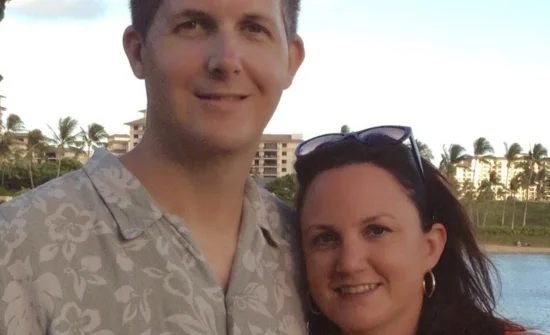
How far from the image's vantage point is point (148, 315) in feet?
7.68

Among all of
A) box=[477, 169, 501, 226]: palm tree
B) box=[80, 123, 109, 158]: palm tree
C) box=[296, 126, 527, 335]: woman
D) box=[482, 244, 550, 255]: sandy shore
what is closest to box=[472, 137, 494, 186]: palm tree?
box=[477, 169, 501, 226]: palm tree

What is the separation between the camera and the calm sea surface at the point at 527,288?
21.3 meters

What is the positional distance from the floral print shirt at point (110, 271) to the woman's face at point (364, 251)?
337 mm

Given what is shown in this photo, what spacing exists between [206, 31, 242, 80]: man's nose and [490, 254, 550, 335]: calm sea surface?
11.1 meters

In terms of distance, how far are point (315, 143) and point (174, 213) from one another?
97 centimetres

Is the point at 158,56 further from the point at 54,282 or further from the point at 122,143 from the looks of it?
the point at 122,143

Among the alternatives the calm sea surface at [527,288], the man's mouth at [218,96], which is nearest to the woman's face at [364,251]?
the man's mouth at [218,96]

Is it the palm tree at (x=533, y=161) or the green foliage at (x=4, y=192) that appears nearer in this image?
the green foliage at (x=4, y=192)

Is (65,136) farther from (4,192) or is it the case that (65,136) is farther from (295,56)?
(295,56)

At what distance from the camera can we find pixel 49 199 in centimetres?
241

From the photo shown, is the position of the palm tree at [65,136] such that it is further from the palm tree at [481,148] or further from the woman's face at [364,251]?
the woman's face at [364,251]

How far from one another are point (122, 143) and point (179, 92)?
123 m

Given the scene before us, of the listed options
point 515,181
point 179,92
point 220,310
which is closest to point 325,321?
point 220,310

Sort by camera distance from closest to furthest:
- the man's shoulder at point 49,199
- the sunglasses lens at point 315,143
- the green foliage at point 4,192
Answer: the man's shoulder at point 49,199
the sunglasses lens at point 315,143
the green foliage at point 4,192
